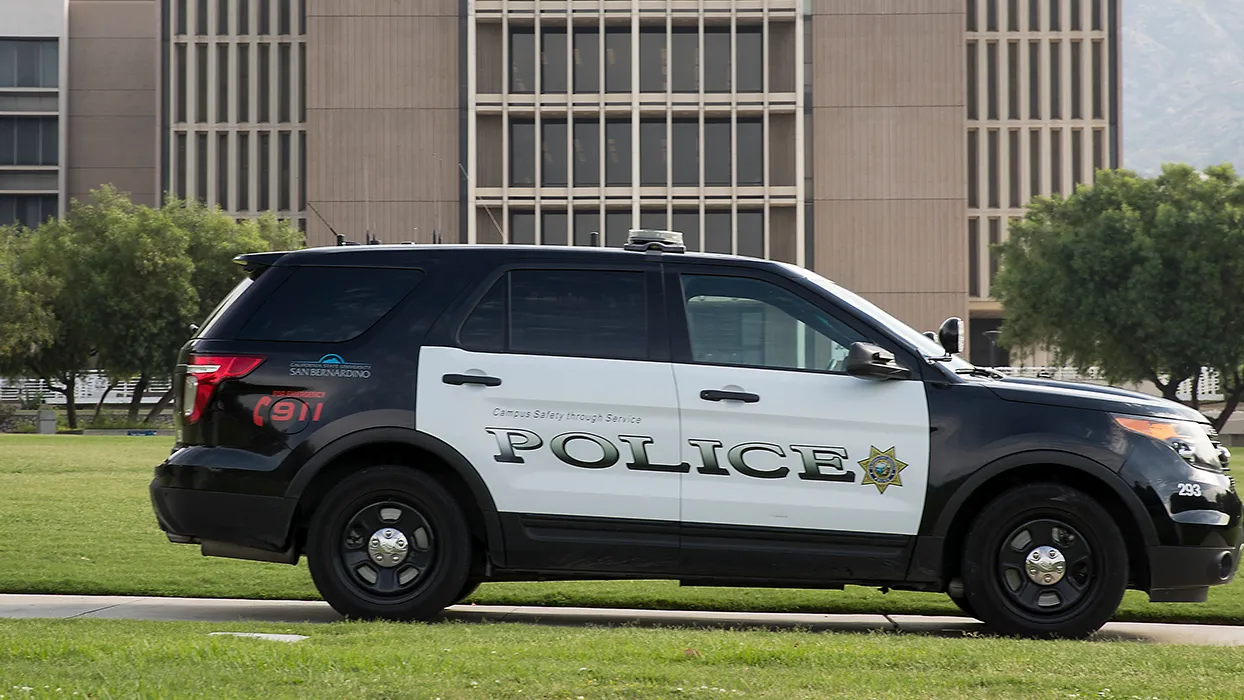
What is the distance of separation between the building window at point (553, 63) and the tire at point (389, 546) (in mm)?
55886

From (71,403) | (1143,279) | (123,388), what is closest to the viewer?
(1143,279)

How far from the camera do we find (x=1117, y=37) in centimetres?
6962

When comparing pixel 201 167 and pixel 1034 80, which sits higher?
pixel 1034 80

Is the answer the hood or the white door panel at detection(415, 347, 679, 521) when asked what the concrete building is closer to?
the white door panel at detection(415, 347, 679, 521)

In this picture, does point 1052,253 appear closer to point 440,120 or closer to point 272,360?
point 440,120

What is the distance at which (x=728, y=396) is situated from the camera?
7746 millimetres

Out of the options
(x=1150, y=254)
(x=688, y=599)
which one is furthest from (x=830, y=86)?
(x=688, y=599)

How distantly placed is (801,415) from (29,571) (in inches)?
222

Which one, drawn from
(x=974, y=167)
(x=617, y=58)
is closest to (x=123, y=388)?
(x=617, y=58)

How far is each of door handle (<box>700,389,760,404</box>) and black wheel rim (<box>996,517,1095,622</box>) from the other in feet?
4.87

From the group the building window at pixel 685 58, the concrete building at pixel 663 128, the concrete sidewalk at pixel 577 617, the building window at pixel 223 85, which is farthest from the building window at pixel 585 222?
the concrete sidewalk at pixel 577 617

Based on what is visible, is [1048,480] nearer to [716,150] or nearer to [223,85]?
[716,150]

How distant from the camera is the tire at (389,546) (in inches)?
310

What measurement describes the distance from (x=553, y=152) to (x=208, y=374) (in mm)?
55550
